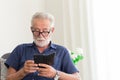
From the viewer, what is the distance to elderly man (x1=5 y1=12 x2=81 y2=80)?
1.92 meters

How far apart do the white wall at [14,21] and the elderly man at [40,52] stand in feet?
2.40

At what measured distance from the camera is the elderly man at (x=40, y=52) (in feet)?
6.30

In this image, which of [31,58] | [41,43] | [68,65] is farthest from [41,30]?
[68,65]

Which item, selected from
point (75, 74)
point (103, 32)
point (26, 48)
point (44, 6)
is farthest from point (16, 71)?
point (44, 6)

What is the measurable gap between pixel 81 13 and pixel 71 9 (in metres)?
0.14

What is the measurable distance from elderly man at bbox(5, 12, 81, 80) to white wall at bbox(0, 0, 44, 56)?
73 cm

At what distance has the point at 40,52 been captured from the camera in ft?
6.73

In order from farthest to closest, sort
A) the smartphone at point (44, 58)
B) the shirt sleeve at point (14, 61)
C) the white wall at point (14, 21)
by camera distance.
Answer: the white wall at point (14, 21)
the shirt sleeve at point (14, 61)
the smartphone at point (44, 58)

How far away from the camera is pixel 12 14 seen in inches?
111

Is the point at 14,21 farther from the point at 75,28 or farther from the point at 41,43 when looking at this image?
the point at 41,43

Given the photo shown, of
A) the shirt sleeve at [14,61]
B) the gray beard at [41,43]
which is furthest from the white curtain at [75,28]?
the shirt sleeve at [14,61]

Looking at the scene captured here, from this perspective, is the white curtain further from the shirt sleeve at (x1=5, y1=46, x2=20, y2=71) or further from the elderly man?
the shirt sleeve at (x1=5, y1=46, x2=20, y2=71)

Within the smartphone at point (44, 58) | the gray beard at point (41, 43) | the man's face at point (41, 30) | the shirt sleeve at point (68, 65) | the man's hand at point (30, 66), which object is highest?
the man's face at point (41, 30)

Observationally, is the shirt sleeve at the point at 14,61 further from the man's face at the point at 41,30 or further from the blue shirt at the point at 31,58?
the man's face at the point at 41,30
